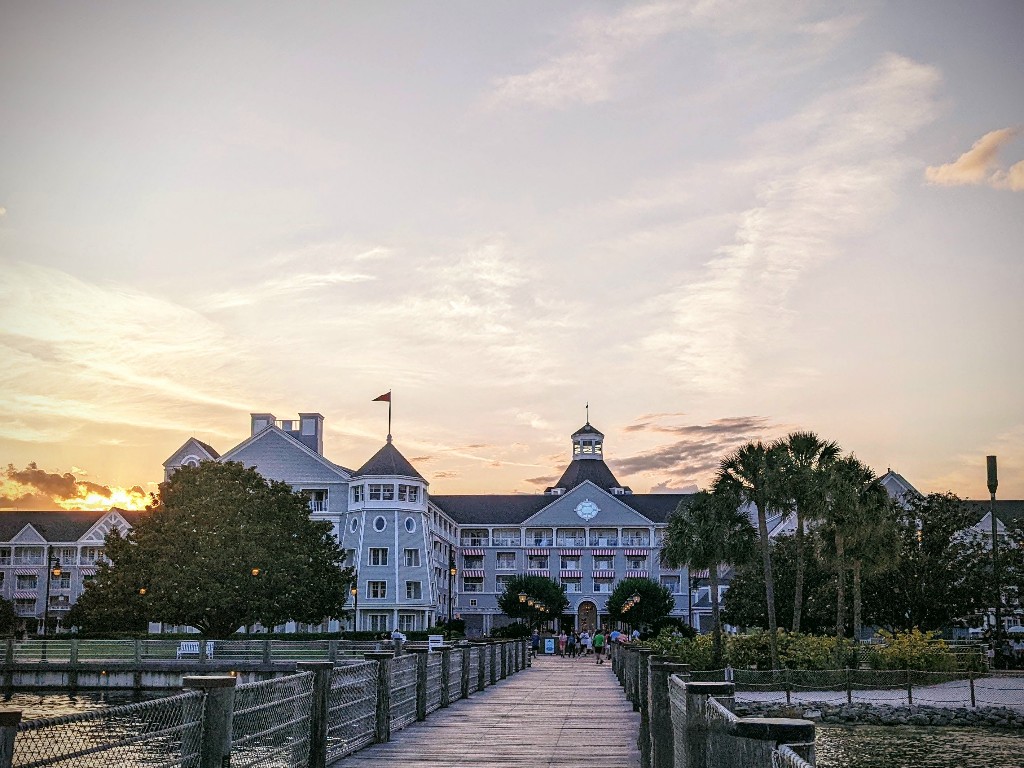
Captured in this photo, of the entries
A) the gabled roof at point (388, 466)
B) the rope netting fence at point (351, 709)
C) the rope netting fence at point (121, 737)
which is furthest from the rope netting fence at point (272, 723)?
the gabled roof at point (388, 466)

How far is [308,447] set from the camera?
89.1 meters

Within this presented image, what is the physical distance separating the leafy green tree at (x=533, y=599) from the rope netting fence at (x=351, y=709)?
75456mm

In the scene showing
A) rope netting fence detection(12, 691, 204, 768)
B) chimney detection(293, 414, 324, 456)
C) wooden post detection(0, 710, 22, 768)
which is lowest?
rope netting fence detection(12, 691, 204, 768)

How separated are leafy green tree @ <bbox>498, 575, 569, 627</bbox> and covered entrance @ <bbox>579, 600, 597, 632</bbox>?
30.2 feet

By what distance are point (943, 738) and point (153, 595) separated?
39.8 metres

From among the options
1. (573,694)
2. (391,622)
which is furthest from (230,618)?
(573,694)

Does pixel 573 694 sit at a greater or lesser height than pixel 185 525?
lesser

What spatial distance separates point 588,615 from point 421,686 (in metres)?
85.2

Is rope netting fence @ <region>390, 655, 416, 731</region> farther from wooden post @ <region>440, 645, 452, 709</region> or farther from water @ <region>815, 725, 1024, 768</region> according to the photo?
water @ <region>815, 725, 1024, 768</region>

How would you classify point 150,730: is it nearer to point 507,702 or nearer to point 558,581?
point 507,702

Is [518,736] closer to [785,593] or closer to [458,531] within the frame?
[785,593]

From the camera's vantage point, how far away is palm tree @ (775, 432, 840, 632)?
5009cm

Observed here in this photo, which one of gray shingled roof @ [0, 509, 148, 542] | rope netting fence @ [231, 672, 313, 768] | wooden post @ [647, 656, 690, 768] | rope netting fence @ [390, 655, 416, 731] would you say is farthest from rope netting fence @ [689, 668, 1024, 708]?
gray shingled roof @ [0, 509, 148, 542]

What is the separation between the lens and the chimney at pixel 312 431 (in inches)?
3605
